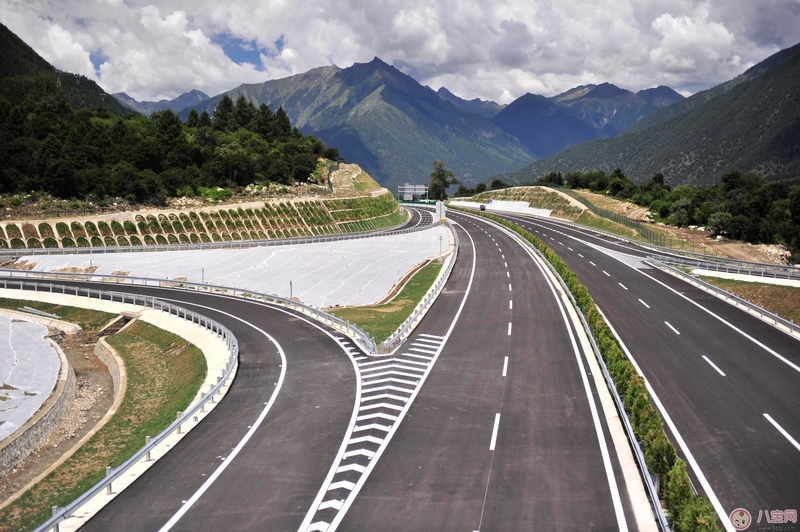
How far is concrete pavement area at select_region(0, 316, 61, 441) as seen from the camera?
87.4 ft

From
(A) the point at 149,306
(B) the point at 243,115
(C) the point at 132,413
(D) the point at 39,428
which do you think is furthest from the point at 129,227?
(B) the point at 243,115

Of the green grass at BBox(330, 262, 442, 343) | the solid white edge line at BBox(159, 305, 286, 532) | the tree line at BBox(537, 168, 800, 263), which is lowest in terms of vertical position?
the green grass at BBox(330, 262, 442, 343)

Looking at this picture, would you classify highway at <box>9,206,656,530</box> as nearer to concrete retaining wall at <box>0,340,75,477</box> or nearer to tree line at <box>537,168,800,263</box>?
concrete retaining wall at <box>0,340,75,477</box>

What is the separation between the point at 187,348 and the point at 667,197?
3799 inches

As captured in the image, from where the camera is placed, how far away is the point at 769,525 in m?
14.8

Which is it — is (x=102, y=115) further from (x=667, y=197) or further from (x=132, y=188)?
(x=667, y=197)

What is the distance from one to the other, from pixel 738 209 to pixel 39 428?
8568cm

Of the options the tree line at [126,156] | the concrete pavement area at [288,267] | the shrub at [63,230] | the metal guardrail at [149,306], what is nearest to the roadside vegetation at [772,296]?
the concrete pavement area at [288,267]

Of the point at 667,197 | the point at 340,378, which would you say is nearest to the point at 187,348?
the point at 340,378

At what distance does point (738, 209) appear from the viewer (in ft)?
281

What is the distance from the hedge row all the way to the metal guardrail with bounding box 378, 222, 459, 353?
977 centimetres

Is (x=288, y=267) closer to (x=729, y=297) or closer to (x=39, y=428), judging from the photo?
(x=39, y=428)

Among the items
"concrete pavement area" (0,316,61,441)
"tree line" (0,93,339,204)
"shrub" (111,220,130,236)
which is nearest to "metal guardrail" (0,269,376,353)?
"concrete pavement area" (0,316,61,441)

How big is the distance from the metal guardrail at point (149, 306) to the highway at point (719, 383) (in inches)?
599
